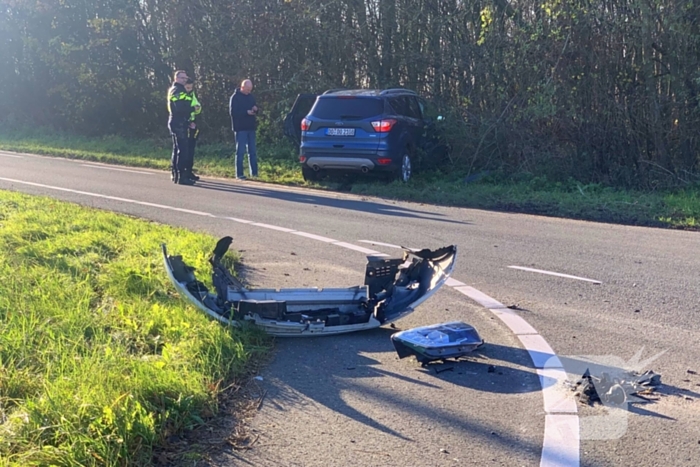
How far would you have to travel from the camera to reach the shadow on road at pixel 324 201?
38.2ft

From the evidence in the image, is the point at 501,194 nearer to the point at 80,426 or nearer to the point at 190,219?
the point at 190,219

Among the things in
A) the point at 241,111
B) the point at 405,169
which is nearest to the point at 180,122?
the point at 241,111

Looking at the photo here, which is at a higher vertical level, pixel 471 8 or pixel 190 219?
pixel 471 8

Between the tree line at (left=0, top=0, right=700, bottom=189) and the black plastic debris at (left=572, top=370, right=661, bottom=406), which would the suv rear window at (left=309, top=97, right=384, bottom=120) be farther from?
the black plastic debris at (left=572, top=370, right=661, bottom=406)

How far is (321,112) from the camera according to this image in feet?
48.3

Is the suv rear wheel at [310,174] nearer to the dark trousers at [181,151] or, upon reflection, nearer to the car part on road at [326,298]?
the dark trousers at [181,151]

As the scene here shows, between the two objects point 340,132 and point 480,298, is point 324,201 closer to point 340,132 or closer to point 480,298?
point 340,132

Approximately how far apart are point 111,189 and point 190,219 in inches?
160

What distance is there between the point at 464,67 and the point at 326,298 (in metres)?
12.7

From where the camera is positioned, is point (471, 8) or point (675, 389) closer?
point (675, 389)

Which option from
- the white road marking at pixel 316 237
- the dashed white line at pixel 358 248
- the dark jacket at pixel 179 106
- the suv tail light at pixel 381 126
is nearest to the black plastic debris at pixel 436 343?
the dashed white line at pixel 358 248

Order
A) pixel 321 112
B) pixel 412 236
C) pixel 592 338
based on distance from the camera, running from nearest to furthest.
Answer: pixel 592 338, pixel 412 236, pixel 321 112

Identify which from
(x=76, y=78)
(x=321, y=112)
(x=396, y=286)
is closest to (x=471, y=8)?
(x=321, y=112)

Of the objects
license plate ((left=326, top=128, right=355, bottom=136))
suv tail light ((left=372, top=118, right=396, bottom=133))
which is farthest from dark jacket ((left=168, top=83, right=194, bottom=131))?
suv tail light ((left=372, top=118, right=396, bottom=133))
